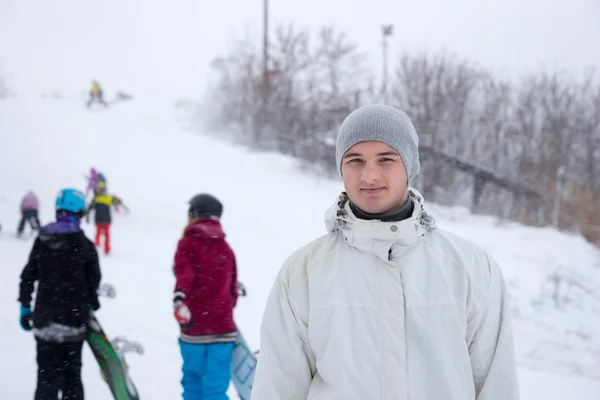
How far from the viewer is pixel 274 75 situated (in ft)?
86.2

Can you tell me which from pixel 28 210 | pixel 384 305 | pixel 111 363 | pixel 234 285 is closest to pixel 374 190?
pixel 384 305

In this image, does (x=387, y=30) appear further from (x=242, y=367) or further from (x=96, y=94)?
(x=242, y=367)

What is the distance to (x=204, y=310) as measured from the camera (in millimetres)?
3475

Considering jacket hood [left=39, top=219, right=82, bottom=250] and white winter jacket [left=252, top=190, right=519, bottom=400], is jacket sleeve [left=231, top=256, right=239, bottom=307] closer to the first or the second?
jacket hood [left=39, top=219, right=82, bottom=250]

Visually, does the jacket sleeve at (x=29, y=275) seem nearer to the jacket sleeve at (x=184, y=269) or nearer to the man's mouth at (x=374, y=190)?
the jacket sleeve at (x=184, y=269)

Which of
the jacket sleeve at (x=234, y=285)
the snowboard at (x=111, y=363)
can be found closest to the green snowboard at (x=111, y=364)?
the snowboard at (x=111, y=363)

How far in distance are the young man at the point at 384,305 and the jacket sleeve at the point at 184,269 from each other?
6.12ft

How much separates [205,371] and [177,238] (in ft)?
28.2

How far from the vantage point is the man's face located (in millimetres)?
1646

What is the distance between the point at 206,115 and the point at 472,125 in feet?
65.9

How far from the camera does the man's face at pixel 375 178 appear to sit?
165 centimetres

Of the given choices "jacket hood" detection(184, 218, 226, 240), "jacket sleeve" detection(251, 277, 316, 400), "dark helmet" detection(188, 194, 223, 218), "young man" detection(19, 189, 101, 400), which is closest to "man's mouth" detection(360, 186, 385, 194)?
"jacket sleeve" detection(251, 277, 316, 400)

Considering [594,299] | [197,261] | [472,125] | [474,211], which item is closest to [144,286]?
[197,261]

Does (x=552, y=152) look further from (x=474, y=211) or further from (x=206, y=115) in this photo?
(x=206, y=115)
